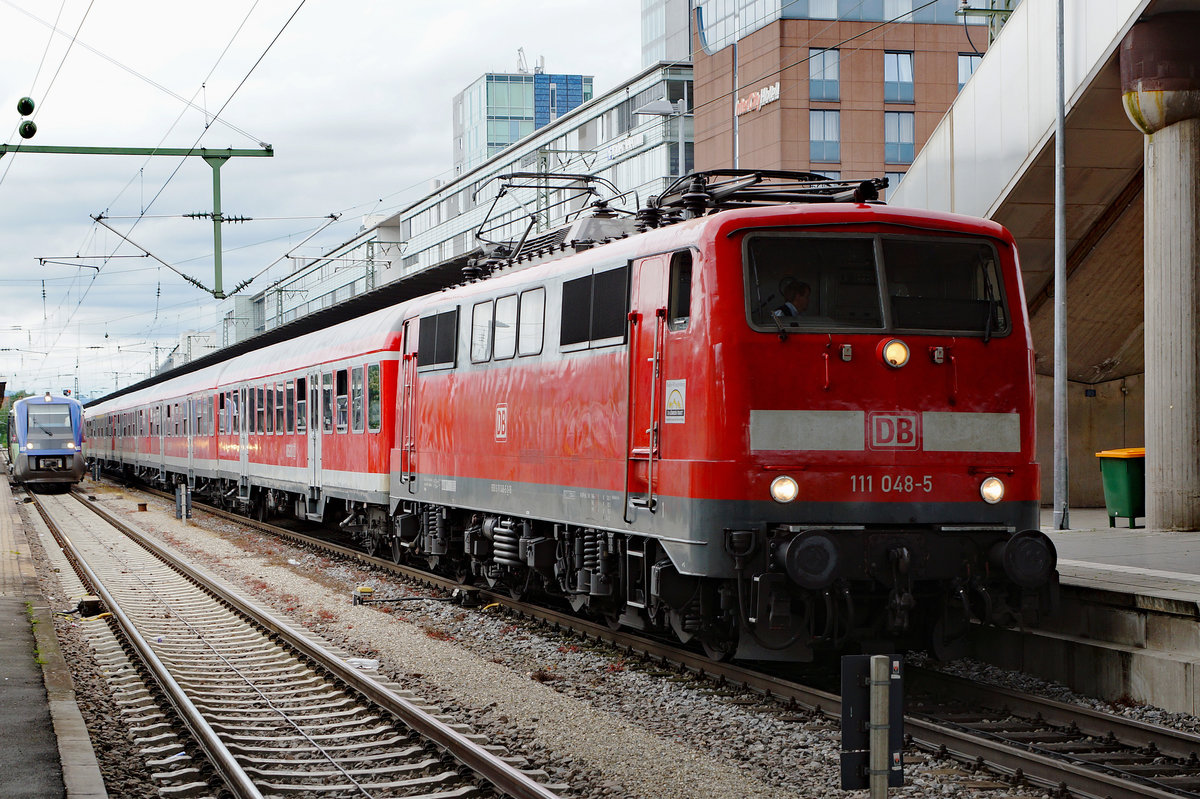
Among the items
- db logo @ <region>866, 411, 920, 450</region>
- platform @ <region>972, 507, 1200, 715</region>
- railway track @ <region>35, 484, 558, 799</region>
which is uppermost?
db logo @ <region>866, 411, 920, 450</region>

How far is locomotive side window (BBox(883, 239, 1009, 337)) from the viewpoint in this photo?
9367 mm

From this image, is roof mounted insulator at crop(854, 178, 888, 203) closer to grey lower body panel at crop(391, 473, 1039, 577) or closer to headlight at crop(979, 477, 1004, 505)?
headlight at crop(979, 477, 1004, 505)

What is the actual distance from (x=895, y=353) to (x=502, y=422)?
4.77 meters

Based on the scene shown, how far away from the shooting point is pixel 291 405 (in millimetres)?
23766

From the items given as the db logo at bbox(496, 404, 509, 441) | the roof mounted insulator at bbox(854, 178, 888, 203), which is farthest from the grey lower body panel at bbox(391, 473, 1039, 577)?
the db logo at bbox(496, 404, 509, 441)

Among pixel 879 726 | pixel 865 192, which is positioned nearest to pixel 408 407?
pixel 865 192

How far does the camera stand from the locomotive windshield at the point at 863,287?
30.3 feet

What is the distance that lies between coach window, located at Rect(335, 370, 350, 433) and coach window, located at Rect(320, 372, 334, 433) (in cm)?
38

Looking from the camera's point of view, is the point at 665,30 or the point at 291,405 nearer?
the point at 291,405

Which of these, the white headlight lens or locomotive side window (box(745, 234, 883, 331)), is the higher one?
locomotive side window (box(745, 234, 883, 331))

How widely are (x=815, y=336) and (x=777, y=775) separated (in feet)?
10.2

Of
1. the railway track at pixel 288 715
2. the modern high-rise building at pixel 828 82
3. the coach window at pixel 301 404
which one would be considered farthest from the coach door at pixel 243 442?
the modern high-rise building at pixel 828 82

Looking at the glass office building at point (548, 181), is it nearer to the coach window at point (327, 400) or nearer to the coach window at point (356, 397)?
the coach window at point (327, 400)

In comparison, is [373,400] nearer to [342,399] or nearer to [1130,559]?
[342,399]
